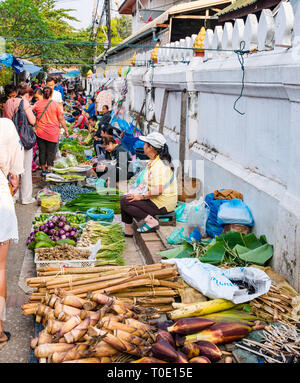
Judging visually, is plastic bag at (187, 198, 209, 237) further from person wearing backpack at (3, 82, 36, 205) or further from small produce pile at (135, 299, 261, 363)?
person wearing backpack at (3, 82, 36, 205)

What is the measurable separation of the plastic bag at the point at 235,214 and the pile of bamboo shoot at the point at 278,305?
125 centimetres

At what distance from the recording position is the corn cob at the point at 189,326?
3.51 meters

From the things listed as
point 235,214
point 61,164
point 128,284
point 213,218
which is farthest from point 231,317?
point 61,164

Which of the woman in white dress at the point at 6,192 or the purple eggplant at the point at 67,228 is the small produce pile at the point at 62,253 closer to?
the purple eggplant at the point at 67,228

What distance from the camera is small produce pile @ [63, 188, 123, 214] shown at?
7.70 m

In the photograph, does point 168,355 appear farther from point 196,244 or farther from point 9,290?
point 9,290

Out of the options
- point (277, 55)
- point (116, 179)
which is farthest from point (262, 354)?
point (116, 179)

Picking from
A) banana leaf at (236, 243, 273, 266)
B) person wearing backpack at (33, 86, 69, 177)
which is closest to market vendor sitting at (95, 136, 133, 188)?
person wearing backpack at (33, 86, 69, 177)

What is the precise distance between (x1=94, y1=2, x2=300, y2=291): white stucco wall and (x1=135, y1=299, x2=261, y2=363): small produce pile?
28.5 inches

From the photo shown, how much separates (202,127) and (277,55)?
3219 mm

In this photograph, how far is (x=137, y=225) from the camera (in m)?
6.61

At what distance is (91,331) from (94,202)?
459 cm

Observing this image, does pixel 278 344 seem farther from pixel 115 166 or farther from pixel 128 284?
pixel 115 166

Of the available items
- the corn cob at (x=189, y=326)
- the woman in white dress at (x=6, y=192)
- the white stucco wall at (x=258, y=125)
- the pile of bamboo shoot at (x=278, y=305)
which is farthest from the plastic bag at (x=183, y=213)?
the corn cob at (x=189, y=326)
